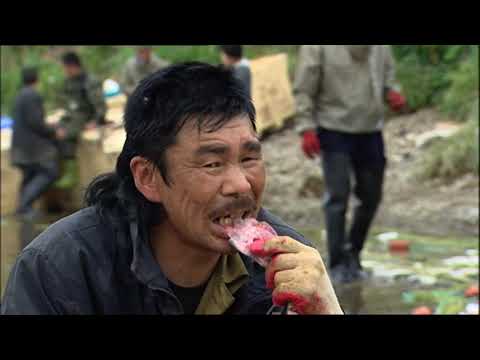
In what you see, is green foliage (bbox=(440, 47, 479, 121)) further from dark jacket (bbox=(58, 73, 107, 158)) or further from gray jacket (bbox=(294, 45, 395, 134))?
gray jacket (bbox=(294, 45, 395, 134))

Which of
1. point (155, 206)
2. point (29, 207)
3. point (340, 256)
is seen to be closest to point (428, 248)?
point (340, 256)

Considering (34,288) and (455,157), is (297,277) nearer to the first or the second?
(34,288)

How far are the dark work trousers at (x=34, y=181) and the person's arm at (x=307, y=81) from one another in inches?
191

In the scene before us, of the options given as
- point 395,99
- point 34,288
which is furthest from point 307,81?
point 34,288

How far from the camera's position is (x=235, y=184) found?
3041 millimetres

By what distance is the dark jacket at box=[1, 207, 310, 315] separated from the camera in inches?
120

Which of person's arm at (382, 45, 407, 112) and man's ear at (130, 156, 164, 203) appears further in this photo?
person's arm at (382, 45, 407, 112)

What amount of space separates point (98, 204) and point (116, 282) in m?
0.28

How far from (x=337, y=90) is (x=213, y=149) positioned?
4732mm

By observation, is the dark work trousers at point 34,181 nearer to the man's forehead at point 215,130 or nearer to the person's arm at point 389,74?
the person's arm at point 389,74

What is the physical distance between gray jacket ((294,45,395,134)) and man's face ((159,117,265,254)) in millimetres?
4459

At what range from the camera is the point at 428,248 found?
8.81 meters

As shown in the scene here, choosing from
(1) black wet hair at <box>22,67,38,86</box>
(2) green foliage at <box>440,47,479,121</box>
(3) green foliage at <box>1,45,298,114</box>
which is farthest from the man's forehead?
(3) green foliage at <box>1,45,298,114</box>
